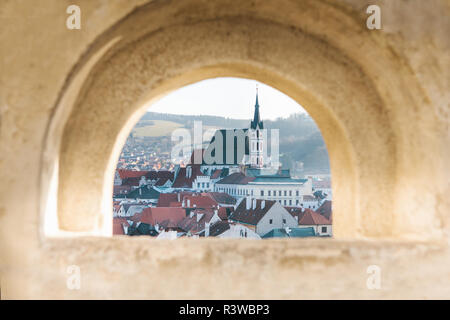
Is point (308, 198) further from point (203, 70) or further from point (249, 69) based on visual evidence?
point (203, 70)

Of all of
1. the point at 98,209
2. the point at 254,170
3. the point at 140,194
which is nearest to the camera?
the point at 98,209

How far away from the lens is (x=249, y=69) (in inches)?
107

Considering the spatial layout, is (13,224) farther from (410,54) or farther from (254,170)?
(254,170)

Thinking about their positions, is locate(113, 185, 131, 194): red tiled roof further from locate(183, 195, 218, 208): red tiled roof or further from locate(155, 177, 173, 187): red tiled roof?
locate(183, 195, 218, 208): red tiled roof

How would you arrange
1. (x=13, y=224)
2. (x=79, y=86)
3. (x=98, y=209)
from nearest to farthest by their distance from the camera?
(x=13, y=224), (x=79, y=86), (x=98, y=209)

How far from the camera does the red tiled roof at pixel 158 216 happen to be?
21.6m

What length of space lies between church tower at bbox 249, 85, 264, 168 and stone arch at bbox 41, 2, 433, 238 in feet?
97.9

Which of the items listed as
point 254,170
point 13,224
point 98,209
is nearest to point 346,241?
point 98,209

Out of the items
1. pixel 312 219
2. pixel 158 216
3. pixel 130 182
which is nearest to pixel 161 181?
pixel 130 182

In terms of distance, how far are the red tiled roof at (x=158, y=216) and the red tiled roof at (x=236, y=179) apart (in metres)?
12.7

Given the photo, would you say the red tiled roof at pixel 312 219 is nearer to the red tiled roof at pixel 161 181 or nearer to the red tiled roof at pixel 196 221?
the red tiled roof at pixel 196 221

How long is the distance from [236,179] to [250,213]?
12379 mm

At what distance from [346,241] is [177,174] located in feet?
129

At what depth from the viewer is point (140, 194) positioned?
104ft
